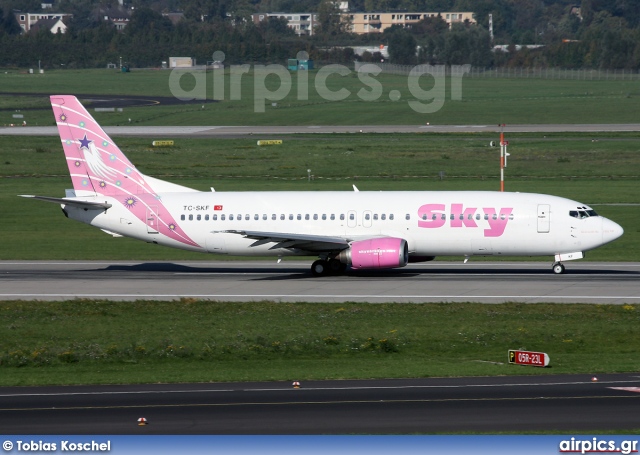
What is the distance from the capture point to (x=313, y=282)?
48.3 m

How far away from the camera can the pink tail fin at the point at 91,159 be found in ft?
168

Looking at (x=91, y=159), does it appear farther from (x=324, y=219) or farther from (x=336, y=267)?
(x=336, y=267)

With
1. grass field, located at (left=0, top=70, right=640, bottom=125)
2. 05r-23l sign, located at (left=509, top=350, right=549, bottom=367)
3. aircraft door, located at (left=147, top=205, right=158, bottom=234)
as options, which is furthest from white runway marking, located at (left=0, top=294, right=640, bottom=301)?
grass field, located at (left=0, top=70, right=640, bottom=125)

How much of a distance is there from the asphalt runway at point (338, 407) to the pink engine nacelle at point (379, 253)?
60.6 feet

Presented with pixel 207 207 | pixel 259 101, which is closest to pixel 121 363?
pixel 207 207

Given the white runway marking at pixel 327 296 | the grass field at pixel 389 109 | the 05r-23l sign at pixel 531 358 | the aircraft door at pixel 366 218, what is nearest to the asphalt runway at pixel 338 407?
the 05r-23l sign at pixel 531 358

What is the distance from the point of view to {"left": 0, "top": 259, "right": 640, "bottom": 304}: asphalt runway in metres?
43.6

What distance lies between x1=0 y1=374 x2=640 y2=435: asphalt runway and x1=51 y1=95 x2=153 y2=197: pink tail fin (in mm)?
23862

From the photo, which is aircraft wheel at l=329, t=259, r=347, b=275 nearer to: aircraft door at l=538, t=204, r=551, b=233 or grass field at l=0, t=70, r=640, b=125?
aircraft door at l=538, t=204, r=551, b=233

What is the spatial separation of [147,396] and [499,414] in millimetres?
9016

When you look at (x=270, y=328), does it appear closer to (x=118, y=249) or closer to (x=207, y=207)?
(x=207, y=207)

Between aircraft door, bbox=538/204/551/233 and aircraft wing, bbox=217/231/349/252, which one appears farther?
aircraft wing, bbox=217/231/349/252

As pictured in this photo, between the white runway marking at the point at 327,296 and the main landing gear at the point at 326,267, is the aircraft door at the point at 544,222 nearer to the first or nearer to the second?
the white runway marking at the point at 327,296

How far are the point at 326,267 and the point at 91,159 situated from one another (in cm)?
1280
